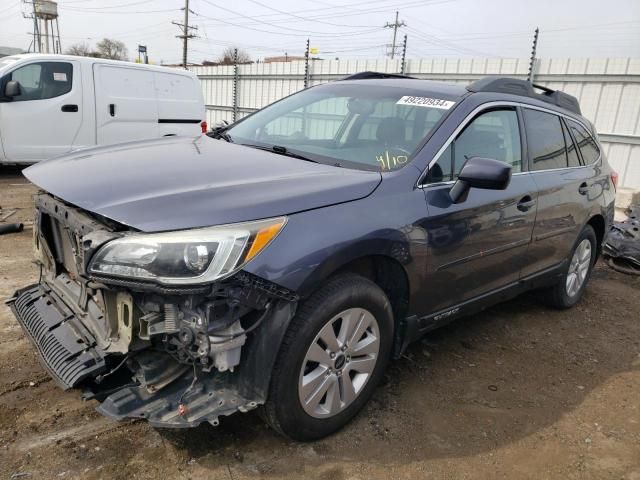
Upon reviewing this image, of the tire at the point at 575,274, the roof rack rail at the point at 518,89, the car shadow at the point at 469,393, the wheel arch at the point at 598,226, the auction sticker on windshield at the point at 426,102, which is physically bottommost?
the car shadow at the point at 469,393

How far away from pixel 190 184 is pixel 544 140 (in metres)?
2.72

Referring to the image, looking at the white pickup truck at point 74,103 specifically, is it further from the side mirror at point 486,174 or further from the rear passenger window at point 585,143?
the side mirror at point 486,174

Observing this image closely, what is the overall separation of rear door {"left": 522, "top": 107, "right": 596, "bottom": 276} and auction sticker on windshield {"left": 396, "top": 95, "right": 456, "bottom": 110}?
2.82 feet

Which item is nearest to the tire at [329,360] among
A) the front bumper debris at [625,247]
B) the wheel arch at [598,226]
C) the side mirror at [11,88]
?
the wheel arch at [598,226]

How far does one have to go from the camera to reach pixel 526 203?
3422 millimetres

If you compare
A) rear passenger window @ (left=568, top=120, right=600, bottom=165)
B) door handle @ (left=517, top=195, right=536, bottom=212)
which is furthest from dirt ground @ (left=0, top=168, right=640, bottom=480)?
rear passenger window @ (left=568, top=120, right=600, bottom=165)

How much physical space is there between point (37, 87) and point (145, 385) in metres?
7.63

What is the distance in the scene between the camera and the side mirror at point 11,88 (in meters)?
7.75

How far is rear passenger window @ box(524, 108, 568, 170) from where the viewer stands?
364 cm

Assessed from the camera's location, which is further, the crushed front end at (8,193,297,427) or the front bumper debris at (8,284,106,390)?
the front bumper debris at (8,284,106,390)

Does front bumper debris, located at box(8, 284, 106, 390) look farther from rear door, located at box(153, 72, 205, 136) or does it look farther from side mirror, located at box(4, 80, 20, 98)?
rear door, located at box(153, 72, 205, 136)

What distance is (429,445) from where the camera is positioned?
259 cm

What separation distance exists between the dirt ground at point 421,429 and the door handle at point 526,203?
106 cm

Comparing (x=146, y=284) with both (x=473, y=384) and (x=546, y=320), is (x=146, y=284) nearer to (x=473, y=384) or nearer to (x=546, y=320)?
(x=473, y=384)
